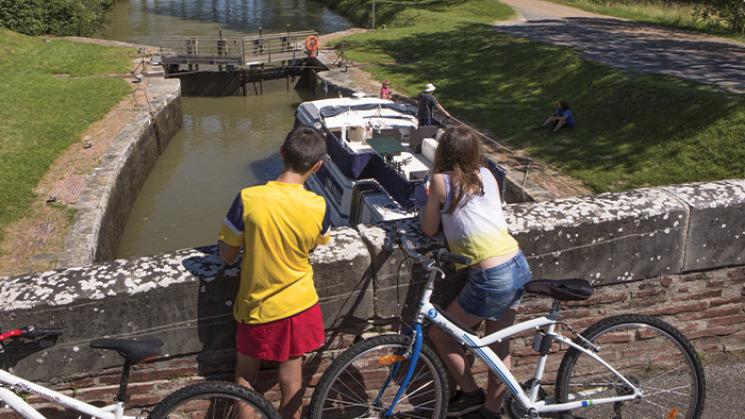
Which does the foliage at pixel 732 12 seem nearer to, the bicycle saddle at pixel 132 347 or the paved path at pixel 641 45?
the paved path at pixel 641 45

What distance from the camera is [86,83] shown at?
733 inches

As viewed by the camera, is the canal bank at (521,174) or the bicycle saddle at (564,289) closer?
the bicycle saddle at (564,289)

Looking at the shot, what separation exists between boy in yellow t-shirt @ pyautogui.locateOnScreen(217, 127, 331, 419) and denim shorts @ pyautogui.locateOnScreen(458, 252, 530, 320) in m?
0.72

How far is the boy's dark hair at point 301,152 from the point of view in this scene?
9.33ft

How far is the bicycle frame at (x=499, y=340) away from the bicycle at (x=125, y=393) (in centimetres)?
72

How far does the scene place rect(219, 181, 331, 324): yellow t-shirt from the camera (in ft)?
8.80

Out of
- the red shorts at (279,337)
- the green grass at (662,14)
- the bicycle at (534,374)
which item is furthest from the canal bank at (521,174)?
the green grass at (662,14)

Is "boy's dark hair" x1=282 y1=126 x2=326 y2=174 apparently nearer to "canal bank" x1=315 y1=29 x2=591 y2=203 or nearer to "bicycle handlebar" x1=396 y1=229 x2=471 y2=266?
"bicycle handlebar" x1=396 y1=229 x2=471 y2=266

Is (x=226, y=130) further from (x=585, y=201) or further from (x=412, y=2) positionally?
(x=412, y=2)

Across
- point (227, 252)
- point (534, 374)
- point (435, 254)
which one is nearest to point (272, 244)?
point (227, 252)

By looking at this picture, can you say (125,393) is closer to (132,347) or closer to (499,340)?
(132,347)

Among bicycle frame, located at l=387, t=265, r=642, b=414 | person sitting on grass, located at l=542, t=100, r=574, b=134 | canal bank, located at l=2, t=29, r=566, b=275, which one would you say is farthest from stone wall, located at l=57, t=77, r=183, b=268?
person sitting on grass, located at l=542, t=100, r=574, b=134

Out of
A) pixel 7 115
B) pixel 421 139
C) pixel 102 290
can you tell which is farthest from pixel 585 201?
pixel 7 115

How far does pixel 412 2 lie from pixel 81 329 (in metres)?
34.7
